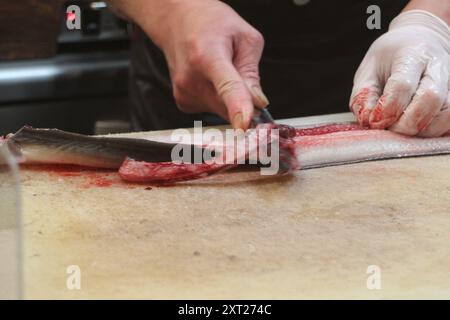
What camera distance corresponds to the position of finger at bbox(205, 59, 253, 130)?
2125 millimetres

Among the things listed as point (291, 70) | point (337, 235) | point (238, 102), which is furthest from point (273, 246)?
point (291, 70)

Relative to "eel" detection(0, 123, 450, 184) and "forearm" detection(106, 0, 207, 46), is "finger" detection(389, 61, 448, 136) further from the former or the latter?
"forearm" detection(106, 0, 207, 46)

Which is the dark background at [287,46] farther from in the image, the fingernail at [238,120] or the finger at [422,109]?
the fingernail at [238,120]

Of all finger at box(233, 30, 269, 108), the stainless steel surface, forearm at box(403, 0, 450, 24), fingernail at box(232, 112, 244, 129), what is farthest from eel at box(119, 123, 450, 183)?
the stainless steel surface

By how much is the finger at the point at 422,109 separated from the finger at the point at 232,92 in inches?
20.9

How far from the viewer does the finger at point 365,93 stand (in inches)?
94.7

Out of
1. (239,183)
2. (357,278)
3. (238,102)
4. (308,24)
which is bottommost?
(357,278)

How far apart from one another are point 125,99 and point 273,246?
9.67 feet

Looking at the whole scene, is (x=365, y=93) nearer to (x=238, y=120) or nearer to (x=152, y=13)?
(x=238, y=120)

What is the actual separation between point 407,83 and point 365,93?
191mm

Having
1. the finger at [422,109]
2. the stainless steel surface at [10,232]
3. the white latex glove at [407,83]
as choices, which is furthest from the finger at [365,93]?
the stainless steel surface at [10,232]

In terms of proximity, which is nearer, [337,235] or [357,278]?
[357,278]

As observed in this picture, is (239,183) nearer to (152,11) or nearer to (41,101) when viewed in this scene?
(152,11)

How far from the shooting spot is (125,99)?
4414 mm
